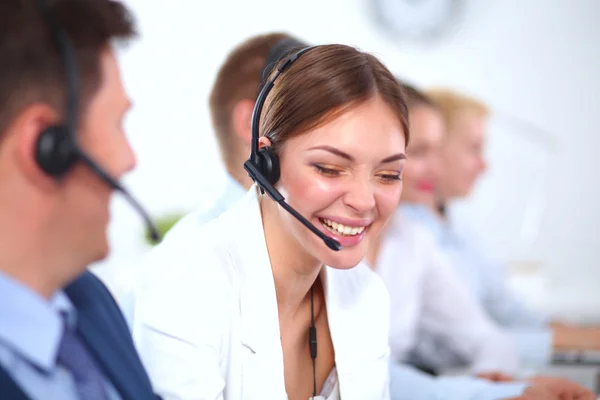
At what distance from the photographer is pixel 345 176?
2.90 feet

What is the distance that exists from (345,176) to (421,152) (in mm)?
1201

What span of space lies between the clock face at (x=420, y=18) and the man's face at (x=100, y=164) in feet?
10.3

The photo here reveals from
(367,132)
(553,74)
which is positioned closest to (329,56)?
(367,132)

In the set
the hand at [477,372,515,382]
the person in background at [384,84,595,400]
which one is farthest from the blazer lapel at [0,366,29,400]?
the person in background at [384,84,595,400]

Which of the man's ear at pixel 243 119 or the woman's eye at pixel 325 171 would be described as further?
the man's ear at pixel 243 119

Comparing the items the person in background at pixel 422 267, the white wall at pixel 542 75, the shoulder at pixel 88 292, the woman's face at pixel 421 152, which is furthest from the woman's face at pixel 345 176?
the white wall at pixel 542 75

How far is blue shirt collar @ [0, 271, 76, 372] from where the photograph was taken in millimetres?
558

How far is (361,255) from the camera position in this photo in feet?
3.02

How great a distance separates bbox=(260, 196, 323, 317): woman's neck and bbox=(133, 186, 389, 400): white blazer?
0.06ft

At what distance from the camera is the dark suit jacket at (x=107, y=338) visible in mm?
690

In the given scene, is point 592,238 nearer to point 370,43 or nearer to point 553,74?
point 553,74

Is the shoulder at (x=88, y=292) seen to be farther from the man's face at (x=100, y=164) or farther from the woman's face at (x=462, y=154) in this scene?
the woman's face at (x=462, y=154)

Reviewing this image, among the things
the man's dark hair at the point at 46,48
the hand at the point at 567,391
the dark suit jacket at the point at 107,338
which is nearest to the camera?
→ the man's dark hair at the point at 46,48

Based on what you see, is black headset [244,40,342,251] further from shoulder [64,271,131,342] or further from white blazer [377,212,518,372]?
white blazer [377,212,518,372]
